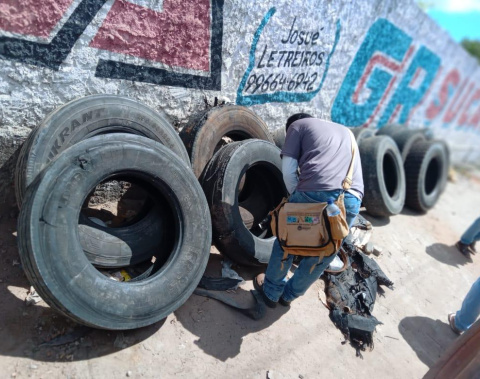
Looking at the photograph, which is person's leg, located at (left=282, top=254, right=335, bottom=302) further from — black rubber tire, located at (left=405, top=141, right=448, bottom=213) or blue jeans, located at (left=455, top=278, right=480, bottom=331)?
black rubber tire, located at (left=405, top=141, right=448, bottom=213)

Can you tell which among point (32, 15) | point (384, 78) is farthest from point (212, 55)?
point (384, 78)

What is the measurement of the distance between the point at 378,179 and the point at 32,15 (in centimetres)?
461

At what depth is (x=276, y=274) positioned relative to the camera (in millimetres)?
3047

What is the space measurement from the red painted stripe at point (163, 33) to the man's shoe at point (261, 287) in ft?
7.89

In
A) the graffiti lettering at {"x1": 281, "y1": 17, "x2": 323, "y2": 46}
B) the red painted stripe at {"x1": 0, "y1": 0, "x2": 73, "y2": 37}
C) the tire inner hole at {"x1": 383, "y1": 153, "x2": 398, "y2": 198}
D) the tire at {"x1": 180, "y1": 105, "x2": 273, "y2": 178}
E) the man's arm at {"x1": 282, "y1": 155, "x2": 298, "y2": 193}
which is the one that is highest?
the graffiti lettering at {"x1": 281, "y1": 17, "x2": 323, "y2": 46}

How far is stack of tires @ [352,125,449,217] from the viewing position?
5.27 meters

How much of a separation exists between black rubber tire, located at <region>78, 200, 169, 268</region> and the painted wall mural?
3.66ft

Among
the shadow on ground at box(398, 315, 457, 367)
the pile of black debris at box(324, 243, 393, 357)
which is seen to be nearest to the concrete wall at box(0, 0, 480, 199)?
the pile of black debris at box(324, 243, 393, 357)

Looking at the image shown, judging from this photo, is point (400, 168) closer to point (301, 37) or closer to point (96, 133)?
point (301, 37)

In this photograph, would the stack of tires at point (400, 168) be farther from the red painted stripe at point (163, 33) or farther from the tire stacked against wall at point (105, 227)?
the tire stacked against wall at point (105, 227)

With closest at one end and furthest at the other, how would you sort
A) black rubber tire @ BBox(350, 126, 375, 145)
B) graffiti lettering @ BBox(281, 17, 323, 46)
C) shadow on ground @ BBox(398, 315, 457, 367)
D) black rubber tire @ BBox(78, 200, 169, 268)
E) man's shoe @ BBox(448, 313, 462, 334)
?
black rubber tire @ BBox(78, 200, 169, 268) < shadow on ground @ BBox(398, 315, 457, 367) < man's shoe @ BBox(448, 313, 462, 334) < graffiti lettering @ BBox(281, 17, 323, 46) < black rubber tire @ BBox(350, 126, 375, 145)

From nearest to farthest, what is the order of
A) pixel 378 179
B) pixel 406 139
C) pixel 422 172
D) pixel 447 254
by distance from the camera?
1. pixel 378 179
2. pixel 447 254
3. pixel 422 172
4. pixel 406 139

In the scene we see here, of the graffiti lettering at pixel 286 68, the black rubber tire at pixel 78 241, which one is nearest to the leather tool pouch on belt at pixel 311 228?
the black rubber tire at pixel 78 241

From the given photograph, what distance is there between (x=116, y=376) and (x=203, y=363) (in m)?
0.60
